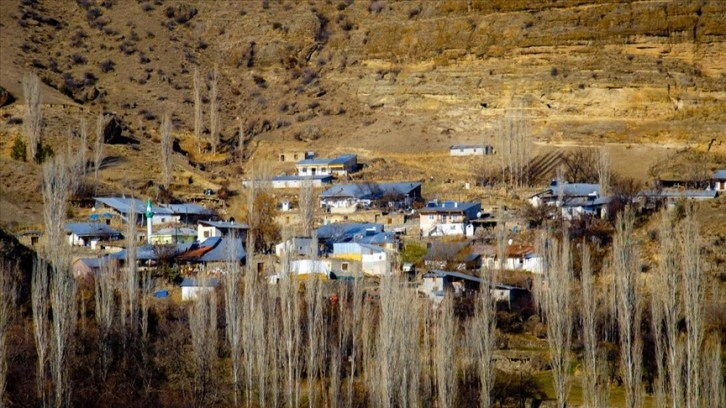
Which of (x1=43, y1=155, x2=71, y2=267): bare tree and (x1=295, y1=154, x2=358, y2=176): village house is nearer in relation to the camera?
(x1=43, y1=155, x2=71, y2=267): bare tree

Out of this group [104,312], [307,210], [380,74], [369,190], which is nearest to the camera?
[104,312]

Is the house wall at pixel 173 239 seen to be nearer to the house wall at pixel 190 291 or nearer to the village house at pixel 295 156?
the house wall at pixel 190 291

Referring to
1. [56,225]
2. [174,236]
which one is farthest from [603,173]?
[56,225]

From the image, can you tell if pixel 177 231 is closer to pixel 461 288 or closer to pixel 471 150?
pixel 461 288

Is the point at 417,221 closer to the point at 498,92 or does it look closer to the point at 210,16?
the point at 498,92

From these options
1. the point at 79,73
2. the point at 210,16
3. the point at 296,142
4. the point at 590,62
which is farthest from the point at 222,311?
the point at 210,16

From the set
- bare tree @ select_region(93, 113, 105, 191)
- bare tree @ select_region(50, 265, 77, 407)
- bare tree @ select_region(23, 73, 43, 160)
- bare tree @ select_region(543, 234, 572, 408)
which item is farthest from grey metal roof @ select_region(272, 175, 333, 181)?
bare tree @ select_region(50, 265, 77, 407)

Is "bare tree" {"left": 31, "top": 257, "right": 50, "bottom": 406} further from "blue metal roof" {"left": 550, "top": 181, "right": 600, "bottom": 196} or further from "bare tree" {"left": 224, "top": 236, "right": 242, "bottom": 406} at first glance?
"blue metal roof" {"left": 550, "top": 181, "right": 600, "bottom": 196}
